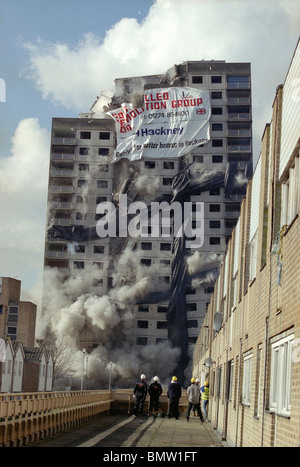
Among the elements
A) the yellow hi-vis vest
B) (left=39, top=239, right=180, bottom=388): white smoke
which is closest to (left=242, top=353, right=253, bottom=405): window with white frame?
the yellow hi-vis vest

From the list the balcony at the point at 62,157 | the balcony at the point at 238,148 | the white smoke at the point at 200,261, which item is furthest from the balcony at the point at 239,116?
the balcony at the point at 62,157

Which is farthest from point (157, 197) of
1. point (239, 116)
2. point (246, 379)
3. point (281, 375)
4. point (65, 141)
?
point (281, 375)

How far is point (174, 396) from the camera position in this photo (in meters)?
29.8

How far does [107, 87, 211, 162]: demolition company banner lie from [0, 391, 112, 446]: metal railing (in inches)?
3213

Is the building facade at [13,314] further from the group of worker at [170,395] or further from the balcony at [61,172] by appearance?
the group of worker at [170,395]

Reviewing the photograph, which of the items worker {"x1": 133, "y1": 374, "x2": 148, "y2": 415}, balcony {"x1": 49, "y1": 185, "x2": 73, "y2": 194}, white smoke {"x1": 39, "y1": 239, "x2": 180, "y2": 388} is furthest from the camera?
balcony {"x1": 49, "y1": 185, "x2": 73, "y2": 194}

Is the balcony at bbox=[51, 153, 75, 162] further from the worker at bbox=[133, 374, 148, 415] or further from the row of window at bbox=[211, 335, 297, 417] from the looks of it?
the row of window at bbox=[211, 335, 297, 417]

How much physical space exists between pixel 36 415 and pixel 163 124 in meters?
95.2

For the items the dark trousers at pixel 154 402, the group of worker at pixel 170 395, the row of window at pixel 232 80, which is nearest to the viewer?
the group of worker at pixel 170 395

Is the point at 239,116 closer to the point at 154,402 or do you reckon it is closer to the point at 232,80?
the point at 232,80

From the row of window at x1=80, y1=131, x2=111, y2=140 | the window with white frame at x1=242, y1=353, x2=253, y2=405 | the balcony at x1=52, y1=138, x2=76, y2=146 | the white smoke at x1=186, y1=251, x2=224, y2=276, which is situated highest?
the row of window at x1=80, y1=131, x2=111, y2=140

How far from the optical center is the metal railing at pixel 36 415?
1443 cm
